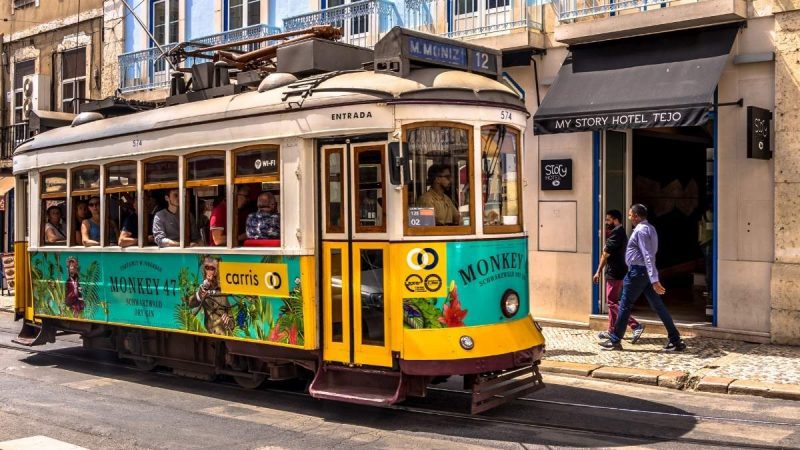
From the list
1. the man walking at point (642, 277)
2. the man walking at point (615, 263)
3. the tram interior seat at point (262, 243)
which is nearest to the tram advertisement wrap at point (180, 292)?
the tram interior seat at point (262, 243)

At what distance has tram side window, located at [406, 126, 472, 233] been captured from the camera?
7.49 meters

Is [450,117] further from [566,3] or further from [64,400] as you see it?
[566,3]

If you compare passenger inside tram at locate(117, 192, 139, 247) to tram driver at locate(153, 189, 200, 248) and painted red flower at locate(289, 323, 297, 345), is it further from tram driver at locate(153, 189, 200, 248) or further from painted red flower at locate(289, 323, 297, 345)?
painted red flower at locate(289, 323, 297, 345)

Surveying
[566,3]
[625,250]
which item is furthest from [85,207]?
[566,3]

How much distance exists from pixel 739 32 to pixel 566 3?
8.74 feet

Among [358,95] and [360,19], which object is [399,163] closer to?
[358,95]

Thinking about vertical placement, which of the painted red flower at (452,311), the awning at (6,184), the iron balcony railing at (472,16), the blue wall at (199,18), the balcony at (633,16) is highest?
the blue wall at (199,18)

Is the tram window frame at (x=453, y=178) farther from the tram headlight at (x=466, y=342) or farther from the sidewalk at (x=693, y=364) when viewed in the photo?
the sidewalk at (x=693, y=364)

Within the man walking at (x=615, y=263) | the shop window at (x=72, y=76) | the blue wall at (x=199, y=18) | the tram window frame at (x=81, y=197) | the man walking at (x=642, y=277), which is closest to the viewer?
the tram window frame at (x=81, y=197)

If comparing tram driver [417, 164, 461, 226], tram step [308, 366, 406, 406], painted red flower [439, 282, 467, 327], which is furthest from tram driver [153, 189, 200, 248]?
painted red flower [439, 282, 467, 327]

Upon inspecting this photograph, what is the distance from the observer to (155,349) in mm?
9906

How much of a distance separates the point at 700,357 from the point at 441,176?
4.64m

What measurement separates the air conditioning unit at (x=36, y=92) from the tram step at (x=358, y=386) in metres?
18.1

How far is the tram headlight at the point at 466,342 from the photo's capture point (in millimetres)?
7375
